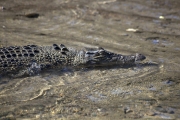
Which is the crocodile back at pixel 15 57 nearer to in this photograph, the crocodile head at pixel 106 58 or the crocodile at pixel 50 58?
the crocodile at pixel 50 58

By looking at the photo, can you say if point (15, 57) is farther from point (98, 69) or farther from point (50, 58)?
point (98, 69)

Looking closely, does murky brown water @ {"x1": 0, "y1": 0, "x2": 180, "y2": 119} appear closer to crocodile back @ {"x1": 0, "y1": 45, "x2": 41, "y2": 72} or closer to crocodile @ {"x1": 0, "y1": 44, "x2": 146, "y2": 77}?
crocodile @ {"x1": 0, "y1": 44, "x2": 146, "y2": 77}

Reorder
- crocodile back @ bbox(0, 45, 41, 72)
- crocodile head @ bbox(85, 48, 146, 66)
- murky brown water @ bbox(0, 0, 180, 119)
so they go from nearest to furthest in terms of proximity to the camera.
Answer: murky brown water @ bbox(0, 0, 180, 119), crocodile back @ bbox(0, 45, 41, 72), crocodile head @ bbox(85, 48, 146, 66)

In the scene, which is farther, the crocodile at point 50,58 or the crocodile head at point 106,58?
the crocodile head at point 106,58

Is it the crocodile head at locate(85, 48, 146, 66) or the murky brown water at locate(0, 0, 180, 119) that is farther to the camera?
the crocodile head at locate(85, 48, 146, 66)

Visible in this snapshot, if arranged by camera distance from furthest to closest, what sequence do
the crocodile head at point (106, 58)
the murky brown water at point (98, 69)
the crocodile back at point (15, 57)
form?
the crocodile head at point (106, 58) < the crocodile back at point (15, 57) < the murky brown water at point (98, 69)

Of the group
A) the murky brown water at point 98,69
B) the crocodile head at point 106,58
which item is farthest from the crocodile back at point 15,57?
the crocodile head at point 106,58

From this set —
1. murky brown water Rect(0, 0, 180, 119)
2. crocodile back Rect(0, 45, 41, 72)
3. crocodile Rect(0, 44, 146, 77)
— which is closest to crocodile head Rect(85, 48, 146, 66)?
crocodile Rect(0, 44, 146, 77)
